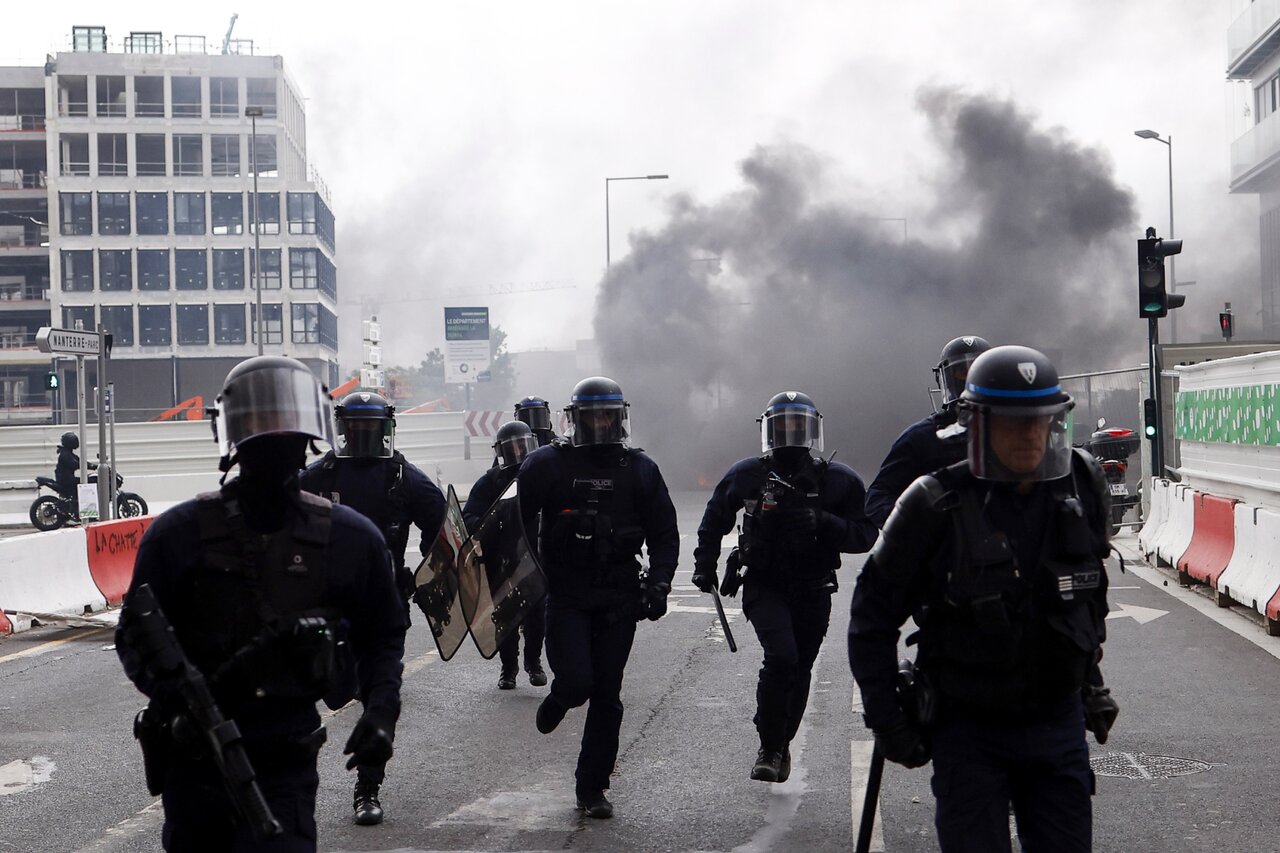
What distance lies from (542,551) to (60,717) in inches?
140

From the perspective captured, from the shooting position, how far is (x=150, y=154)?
6231 centimetres

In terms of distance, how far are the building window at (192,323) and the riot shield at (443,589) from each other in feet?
188

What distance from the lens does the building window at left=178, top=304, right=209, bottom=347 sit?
201ft

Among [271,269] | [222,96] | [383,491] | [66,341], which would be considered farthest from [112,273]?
[383,491]

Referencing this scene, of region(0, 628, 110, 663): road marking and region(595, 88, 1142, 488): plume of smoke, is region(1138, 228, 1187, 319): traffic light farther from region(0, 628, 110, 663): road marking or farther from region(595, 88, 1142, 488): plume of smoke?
region(595, 88, 1142, 488): plume of smoke

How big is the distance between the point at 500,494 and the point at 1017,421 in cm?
554

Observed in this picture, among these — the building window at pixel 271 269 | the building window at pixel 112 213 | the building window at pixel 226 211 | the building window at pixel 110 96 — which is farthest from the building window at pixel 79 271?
the building window at pixel 271 269

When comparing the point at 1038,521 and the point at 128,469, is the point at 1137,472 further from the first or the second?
the point at 128,469

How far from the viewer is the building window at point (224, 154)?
6216 cm

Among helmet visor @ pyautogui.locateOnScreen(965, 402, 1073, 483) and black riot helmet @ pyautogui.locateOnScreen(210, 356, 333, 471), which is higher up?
black riot helmet @ pyautogui.locateOnScreen(210, 356, 333, 471)

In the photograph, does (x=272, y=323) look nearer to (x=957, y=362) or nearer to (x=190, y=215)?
(x=190, y=215)

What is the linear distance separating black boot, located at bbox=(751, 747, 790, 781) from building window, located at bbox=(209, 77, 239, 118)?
60903mm

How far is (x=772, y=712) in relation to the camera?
6.25m

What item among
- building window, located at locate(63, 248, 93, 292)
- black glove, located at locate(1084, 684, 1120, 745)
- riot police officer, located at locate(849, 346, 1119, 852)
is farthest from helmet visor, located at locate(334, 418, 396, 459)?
building window, located at locate(63, 248, 93, 292)
